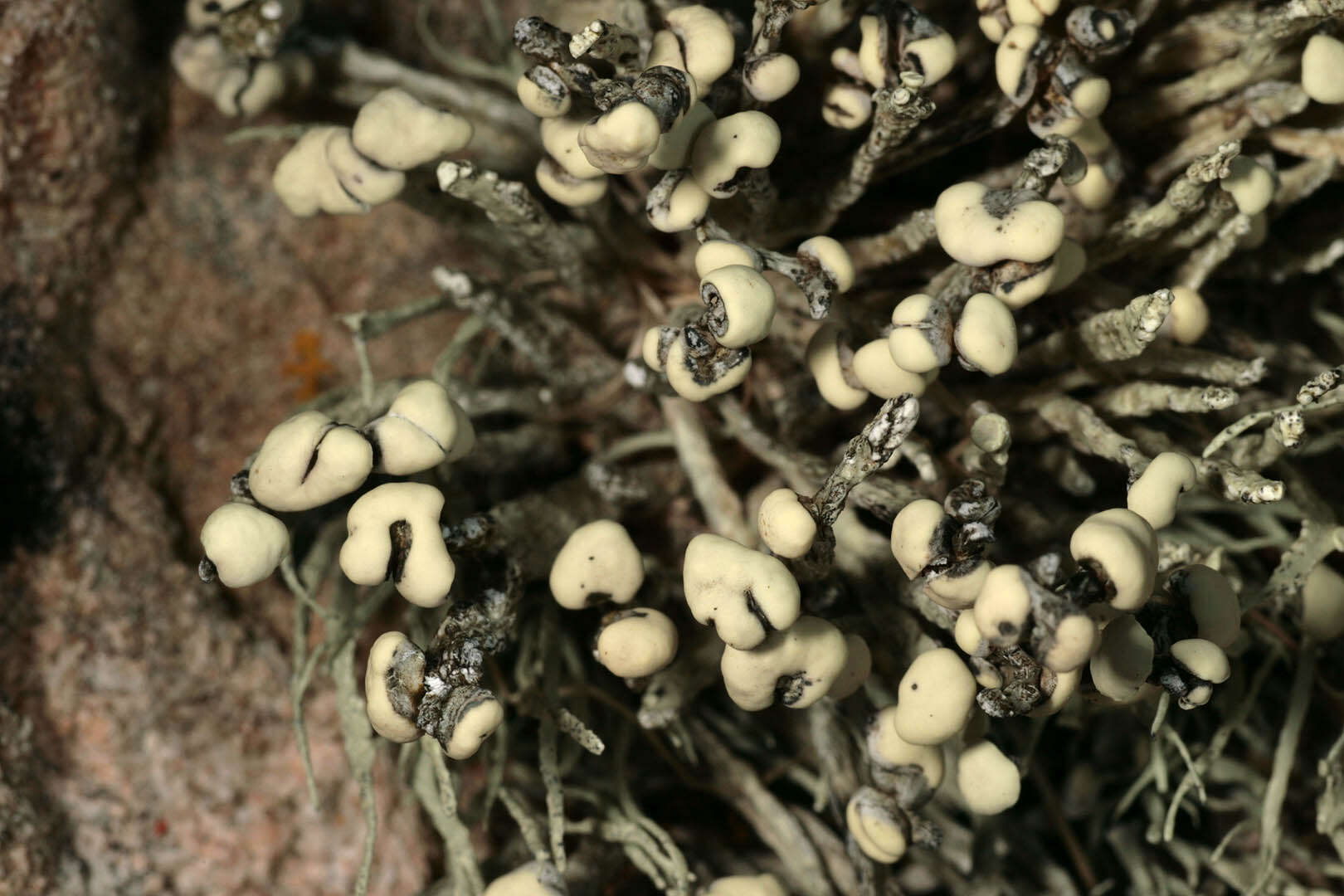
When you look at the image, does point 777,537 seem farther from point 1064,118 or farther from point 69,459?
point 69,459

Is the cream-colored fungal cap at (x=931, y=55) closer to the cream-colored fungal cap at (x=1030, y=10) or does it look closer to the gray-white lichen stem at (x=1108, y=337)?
the cream-colored fungal cap at (x=1030, y=10)

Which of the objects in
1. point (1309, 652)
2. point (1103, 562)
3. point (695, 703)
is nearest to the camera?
point (1103, 562)

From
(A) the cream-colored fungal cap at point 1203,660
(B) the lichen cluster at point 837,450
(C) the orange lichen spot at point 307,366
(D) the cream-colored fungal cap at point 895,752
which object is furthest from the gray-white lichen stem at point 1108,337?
(C) the orange lichen spot at point 307,366

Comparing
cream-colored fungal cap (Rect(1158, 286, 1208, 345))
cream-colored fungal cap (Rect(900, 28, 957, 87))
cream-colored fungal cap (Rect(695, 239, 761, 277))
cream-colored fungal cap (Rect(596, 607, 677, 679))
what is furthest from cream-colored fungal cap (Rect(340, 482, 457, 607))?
cream-colored fungal cap (Rect(1158, 286, 1208, 345))

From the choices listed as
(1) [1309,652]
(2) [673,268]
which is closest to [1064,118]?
(2) [673,268]

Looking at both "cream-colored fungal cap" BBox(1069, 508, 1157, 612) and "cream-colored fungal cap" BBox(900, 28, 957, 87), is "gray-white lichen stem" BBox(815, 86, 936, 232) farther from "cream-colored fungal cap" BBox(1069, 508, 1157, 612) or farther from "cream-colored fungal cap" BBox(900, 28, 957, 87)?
"cream-colored fungal cap" BBox(1069, 508, 1157, 612)

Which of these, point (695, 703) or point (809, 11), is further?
point (695, 703)

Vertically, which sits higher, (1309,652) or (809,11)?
(809,11)
